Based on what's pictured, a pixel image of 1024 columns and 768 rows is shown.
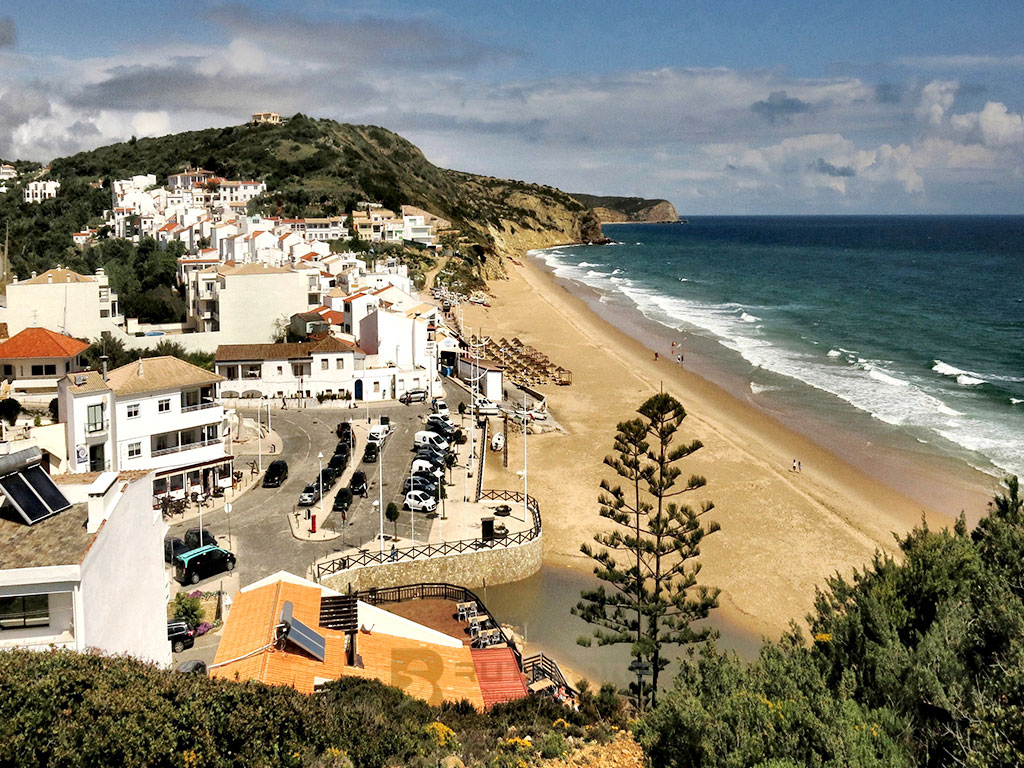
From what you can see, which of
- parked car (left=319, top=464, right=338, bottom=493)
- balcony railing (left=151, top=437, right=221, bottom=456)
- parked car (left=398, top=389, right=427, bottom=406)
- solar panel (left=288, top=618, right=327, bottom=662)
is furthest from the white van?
solar panel (left=288, top=618, right=327, bottom=662)

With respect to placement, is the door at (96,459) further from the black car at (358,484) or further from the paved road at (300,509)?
the black car at (358,484)

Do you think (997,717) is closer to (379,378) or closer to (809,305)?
(379,378)

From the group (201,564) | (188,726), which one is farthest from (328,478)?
(188,726)

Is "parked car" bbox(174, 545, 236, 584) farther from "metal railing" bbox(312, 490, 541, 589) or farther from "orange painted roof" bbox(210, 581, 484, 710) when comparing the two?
"orange painted roof" bbox(210, 581, 484, 710)

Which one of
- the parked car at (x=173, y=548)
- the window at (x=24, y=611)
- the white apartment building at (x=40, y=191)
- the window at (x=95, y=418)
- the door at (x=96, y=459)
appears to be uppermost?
the white apartment building at (x=40, y=191)

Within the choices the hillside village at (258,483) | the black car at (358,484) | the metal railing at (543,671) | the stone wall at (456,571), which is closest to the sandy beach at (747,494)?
the stone wall at (456,571)

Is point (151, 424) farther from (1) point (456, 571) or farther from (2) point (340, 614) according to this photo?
(2) point (340, 614)

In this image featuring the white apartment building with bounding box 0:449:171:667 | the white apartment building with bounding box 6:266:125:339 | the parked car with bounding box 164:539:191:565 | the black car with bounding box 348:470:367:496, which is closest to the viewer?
the white apartment building with bounding box 0:449:171:667
